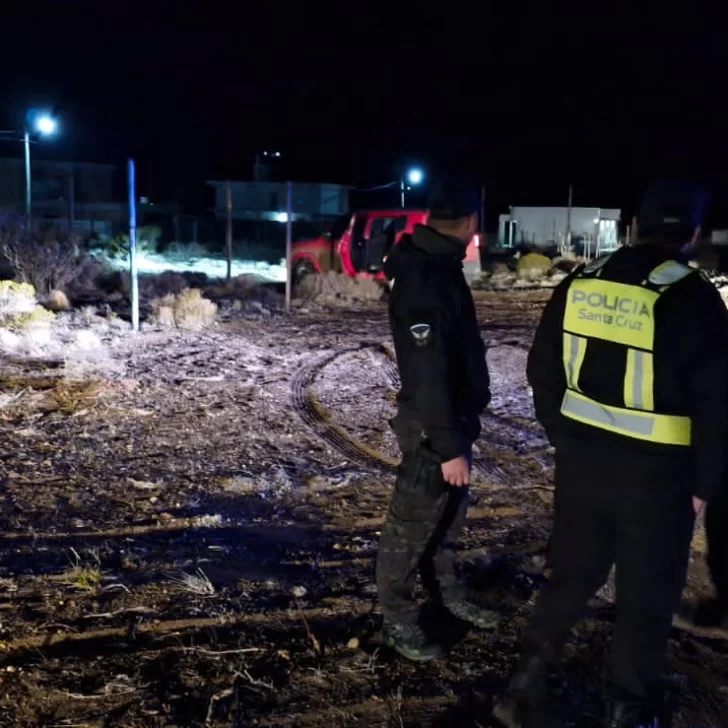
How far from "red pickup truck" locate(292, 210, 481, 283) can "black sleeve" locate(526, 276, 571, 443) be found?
1420 centimetres

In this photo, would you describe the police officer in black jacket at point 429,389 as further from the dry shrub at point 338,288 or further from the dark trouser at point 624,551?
the dry shrub at point 338,288

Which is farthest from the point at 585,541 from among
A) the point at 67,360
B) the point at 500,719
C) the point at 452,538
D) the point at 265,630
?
the point at 67,360

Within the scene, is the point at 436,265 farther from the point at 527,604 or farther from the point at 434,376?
the point at 527,604

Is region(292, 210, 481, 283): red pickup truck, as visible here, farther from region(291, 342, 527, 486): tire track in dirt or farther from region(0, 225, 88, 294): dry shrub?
region(291, 342, 527, 486): tire track in dirt

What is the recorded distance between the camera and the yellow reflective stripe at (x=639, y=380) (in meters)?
2.85

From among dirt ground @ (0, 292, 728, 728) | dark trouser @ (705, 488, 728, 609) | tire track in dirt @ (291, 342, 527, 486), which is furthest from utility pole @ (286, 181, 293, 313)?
dark trouser @ (705, 488, 728, 609)

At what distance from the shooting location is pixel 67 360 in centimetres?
990

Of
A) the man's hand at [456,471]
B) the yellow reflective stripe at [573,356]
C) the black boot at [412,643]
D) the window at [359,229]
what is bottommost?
the black boot at [412,643]

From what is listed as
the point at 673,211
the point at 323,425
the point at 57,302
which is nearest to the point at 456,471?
the point at 673,211

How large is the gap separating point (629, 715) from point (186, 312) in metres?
10.9

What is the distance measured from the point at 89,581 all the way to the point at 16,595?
0.33 metres

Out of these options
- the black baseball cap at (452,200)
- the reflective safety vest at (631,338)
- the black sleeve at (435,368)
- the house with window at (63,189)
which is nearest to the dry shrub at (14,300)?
the black baseball cap at (452,200)

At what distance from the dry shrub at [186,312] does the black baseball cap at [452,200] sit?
955cm

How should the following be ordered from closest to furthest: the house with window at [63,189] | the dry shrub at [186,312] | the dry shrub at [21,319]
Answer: the dry shrub at [21,319] → the dry shrub at [186,312] → the house with window at [63,189]
